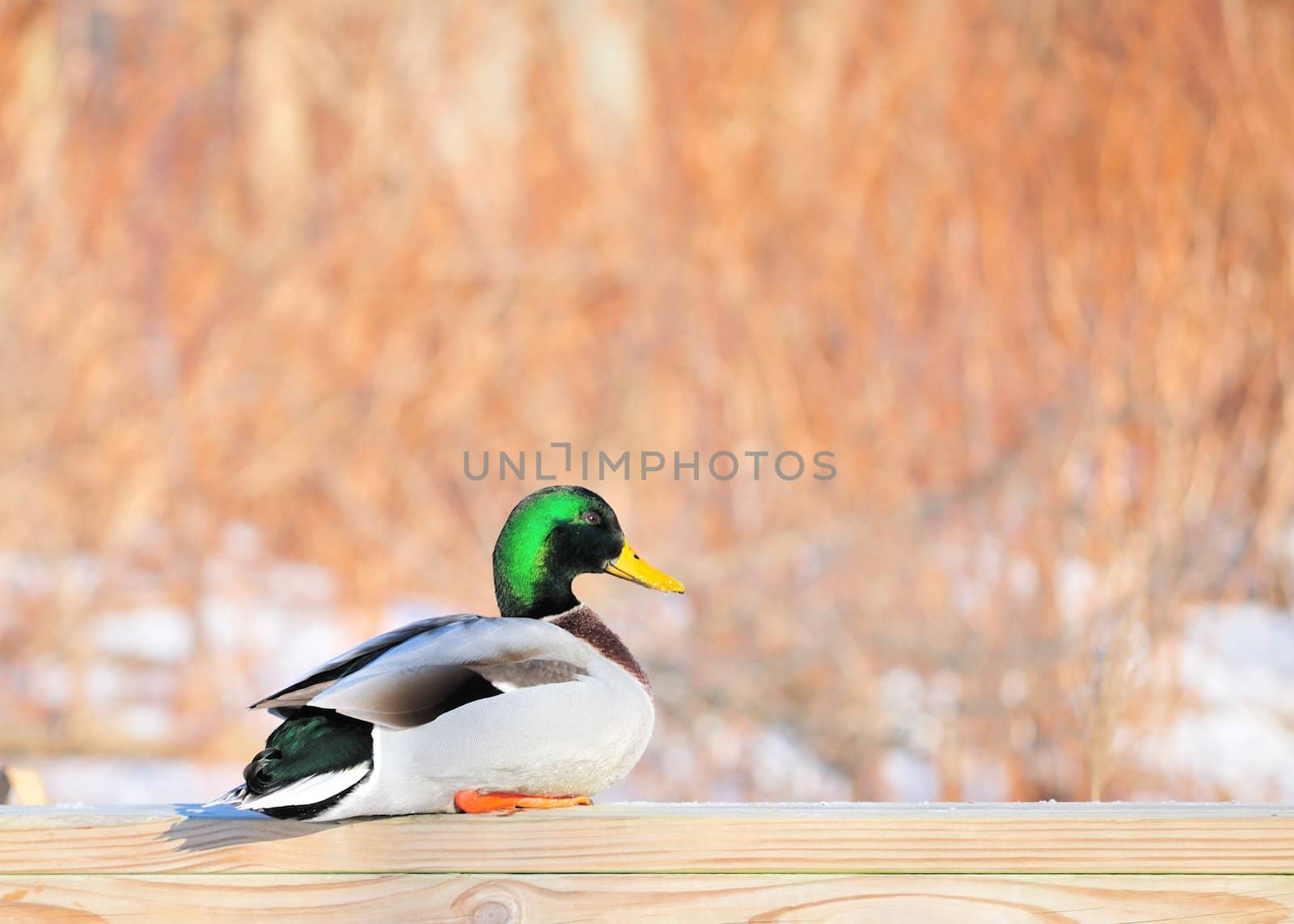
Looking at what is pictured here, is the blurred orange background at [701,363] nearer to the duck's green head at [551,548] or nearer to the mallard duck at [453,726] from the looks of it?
the duck's green head at [551,548]

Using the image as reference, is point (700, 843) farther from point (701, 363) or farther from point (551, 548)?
point (701, 363)

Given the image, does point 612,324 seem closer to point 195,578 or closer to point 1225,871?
point 195,578

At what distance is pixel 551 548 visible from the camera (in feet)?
5.64

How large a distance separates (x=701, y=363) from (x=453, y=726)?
14.5 feet

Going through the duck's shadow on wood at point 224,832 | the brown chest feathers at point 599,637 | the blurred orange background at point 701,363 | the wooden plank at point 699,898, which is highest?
the blurred orange background at point 701,363

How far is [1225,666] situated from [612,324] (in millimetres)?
2763

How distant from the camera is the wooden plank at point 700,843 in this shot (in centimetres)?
133

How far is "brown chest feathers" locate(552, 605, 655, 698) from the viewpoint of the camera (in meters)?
1.60

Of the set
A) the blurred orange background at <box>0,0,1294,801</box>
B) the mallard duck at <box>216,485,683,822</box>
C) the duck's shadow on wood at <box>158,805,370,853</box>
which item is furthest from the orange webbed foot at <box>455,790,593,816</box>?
the blurred orange background at <box>0,0,1294,801</box>

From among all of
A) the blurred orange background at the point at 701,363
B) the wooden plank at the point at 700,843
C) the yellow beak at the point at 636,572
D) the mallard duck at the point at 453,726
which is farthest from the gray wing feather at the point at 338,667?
the blurred orange background at the point at 701,363

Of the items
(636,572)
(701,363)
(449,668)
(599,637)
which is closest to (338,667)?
(449,668)

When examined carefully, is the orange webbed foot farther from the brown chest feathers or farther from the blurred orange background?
the blurred orange background

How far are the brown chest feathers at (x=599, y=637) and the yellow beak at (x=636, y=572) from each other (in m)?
0.09

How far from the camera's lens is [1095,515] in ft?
16.0
